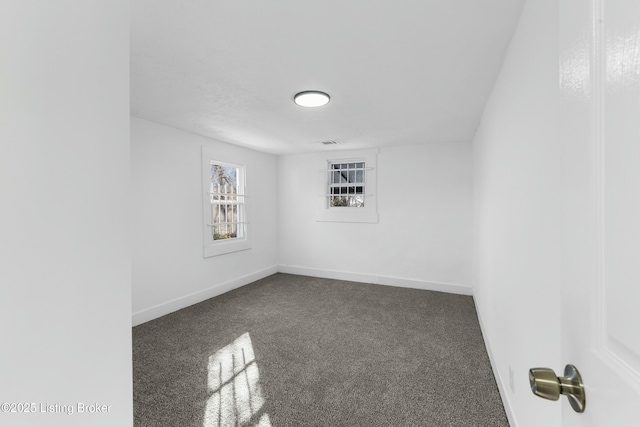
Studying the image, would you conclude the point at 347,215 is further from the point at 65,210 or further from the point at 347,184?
the point at 65,210

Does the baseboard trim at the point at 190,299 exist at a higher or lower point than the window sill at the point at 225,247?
lower

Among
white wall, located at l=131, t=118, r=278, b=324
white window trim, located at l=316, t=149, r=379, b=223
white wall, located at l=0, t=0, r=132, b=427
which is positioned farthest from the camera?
white window trim, located at l=316, t=149, r=379, b=223

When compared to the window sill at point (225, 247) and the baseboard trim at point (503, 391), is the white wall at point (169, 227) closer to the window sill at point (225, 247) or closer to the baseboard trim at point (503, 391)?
the window sill at point (225, 247)

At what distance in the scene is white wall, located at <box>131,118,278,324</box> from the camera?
3193mm

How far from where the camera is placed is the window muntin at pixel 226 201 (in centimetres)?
431

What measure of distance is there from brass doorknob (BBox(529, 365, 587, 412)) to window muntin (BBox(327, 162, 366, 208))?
4.52 m

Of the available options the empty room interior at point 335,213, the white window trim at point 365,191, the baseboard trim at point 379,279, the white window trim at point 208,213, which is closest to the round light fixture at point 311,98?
the empty room interior at point 335,213

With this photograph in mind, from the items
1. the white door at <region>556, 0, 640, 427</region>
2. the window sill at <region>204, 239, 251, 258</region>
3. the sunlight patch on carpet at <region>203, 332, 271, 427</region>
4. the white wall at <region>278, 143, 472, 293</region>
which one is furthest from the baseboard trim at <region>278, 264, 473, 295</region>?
the white door at <region>556, 0, 640, 427</region>

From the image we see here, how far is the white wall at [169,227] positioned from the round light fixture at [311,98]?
190 centimetres

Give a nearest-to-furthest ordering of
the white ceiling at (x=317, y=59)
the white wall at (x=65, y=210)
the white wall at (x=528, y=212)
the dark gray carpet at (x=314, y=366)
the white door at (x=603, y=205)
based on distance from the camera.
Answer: the white door at (x=603, y=205), the white wall at (x=65, y=210), the white wall at (x=528, y=212), the white ceiling at (x=317, y=59), the dark gray carpet at (x=314, y=366)

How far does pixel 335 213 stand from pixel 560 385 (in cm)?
467

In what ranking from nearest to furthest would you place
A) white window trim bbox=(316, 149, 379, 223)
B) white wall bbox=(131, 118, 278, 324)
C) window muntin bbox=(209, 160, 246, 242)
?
white wall bbox=(131, 118, 278, 324) < window muntin bbox=(209, 160, 246, 242) < white window trim bbox=(316, 149, 379, 223)

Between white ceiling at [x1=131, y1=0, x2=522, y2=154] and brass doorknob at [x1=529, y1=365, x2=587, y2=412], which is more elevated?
white ceiling at [x1=131, y1=0, x2=522, y2=154]

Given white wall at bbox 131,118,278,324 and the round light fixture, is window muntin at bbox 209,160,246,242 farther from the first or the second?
the round light fixture
